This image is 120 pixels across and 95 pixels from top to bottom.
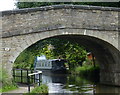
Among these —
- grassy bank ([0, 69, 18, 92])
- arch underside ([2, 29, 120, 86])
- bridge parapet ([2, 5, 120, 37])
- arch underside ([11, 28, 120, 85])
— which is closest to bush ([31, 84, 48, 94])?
grassy bank ([0, 69, 18, 92])

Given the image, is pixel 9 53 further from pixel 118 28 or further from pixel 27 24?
pixel 118 28

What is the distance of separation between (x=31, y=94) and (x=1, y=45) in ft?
13.4

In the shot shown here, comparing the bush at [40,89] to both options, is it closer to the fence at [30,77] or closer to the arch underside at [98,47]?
the fence at [30,77]

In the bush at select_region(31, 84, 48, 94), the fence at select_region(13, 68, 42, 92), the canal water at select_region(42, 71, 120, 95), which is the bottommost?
the canal water at select_region(42, 71, 120, 95)

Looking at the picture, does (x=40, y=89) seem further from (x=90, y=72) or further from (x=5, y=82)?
(x=90, y=72)

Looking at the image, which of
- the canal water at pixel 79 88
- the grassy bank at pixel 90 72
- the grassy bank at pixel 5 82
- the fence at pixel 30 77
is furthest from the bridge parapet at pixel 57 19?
the grassy bank at pixel 90 72

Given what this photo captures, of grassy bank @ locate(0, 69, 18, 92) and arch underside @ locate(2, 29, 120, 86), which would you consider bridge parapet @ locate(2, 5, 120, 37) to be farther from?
grassy bank @ locate(0, 69, 18, 92)

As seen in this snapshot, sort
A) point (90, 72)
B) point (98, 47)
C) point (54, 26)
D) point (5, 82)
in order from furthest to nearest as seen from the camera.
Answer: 1. point (90, 72)
2. point (98, 47)
3. point (54, 26)
4. point (5, 82)

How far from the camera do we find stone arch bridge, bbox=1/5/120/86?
46.1 feet

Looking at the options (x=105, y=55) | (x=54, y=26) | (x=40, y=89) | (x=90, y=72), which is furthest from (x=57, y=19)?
(x=90, y=72)

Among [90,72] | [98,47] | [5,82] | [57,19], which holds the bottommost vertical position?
[5,82]

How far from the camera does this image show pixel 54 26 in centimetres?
1451

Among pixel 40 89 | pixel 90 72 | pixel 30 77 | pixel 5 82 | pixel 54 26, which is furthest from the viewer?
pixel 90 72

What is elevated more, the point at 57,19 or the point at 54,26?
the point at 57,19
